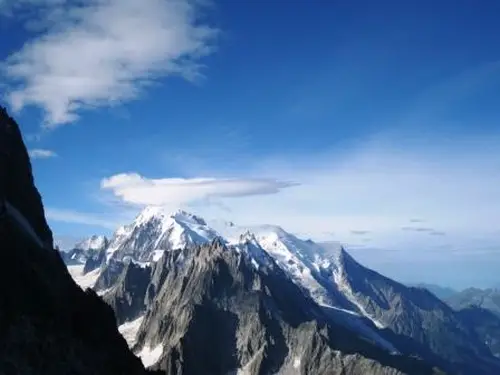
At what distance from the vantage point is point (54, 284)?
11056 cm

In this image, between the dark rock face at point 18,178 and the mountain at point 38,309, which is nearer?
the mountain at point 38,309

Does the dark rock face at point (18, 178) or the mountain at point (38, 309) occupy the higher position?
the dark rock face at point (18, 178)

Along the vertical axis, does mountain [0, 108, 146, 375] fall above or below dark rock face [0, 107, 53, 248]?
below

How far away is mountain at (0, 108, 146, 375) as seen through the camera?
89.8 m

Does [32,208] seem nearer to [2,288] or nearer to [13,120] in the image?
[13,120]

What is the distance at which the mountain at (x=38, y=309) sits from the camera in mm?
89750

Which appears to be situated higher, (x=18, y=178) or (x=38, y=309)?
(x=18, y=178)

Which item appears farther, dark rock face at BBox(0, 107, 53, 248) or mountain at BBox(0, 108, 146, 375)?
dark rock face at BBox(0, 107, 53, 248)

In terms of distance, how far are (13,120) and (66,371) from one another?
65.8 metres

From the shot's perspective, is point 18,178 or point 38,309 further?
point 18,178

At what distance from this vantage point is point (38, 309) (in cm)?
9906

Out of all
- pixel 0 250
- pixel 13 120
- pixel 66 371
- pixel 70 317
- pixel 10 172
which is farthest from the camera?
pixel 13 120

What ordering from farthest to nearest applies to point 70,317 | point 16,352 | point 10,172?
point 10,172 → point 70,317 → point 16,352

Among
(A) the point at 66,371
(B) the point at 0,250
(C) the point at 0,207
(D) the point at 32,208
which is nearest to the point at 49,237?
(D) the point at 32,208
